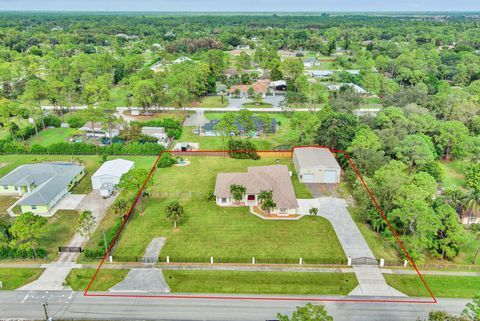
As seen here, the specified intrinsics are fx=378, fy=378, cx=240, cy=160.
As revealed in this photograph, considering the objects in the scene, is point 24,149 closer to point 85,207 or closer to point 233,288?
point 85,207

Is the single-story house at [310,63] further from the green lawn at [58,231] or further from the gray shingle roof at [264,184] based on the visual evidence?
the green lawn at [58,231]

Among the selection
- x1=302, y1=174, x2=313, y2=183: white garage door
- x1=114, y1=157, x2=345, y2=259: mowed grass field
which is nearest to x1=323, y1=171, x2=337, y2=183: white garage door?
x1=302, y1=174, x2=313, y2=183: white garage door

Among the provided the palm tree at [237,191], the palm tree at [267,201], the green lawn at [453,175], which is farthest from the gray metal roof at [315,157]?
the green lawn at [453,175]

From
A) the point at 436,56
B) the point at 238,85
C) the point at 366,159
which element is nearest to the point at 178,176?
the point at 366,159

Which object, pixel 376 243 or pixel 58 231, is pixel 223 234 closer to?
pixel 376 243

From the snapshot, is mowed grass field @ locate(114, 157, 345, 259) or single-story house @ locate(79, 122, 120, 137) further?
single-story house @ locate(79, 122, 120, 137)

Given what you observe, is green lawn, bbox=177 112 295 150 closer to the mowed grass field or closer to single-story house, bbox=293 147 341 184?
single-story house, bbox=293 147 341 184
